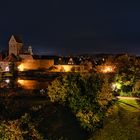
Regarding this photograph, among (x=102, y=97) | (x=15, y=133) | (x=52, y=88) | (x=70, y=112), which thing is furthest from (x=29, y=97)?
(x=15, y=133)

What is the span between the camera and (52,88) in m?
35.2

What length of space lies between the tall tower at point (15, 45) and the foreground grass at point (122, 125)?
4858cm

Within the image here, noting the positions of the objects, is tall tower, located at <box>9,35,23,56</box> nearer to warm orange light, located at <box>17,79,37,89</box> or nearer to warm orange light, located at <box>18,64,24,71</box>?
warm orange light, located at <box>18,64,24,71</box>

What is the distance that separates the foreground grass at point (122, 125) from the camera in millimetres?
28389

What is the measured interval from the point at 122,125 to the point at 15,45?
5383cm

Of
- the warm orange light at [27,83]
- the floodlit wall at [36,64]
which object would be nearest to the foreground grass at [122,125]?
the warm orange light at [27,83]

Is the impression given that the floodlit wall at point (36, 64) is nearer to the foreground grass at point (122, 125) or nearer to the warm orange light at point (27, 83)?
the warm orange light at point (27, 83)

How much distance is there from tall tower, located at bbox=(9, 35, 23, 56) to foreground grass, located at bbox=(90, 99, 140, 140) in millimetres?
48576

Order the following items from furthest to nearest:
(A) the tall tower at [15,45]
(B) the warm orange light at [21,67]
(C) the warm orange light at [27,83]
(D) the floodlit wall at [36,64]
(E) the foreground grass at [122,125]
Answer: (A) the tall tower at [15,45] → (D) the floodlit wall at [36,64] → (B) the warm orange light at [21,67] → (C) the warm orange light at [27,83] → (E) the foreground grass at [122,125]

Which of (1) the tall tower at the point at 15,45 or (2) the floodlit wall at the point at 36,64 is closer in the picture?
(2) the floodlit wall at the point at 36,64

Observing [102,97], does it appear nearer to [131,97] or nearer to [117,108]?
[117,108]

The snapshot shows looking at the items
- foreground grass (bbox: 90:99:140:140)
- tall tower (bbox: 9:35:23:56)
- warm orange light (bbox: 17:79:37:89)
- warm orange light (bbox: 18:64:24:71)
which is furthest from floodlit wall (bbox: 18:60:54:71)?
foreground grass (bbox: 90:99:140:140)

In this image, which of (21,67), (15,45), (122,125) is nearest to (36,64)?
(21,67)

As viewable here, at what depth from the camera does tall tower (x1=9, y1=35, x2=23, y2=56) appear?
80231mm
